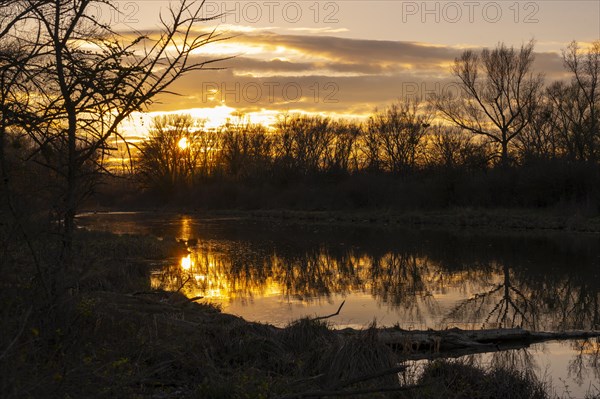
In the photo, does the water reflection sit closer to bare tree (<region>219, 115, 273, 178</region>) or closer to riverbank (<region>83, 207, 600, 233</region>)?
riverbank (<region>83, 207, 600, 233</region>)

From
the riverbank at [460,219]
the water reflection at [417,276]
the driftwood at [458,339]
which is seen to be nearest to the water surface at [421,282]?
the water reflection at [417,276]

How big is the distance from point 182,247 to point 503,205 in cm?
2276

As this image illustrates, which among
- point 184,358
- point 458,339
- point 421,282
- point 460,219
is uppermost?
point 184,358

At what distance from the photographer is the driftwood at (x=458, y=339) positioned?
10.7m

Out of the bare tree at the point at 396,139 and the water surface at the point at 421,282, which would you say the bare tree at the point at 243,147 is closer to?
the bare tree at the point at 396,139

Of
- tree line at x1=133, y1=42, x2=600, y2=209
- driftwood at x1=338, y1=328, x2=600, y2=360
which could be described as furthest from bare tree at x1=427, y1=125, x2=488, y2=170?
driftwood at x1=338, y1=328, x2=600, y2=360

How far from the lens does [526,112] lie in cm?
4847

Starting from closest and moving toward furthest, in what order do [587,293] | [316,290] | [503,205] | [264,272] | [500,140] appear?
[587,293], [316,290], [264,272], [503,205], [500,140]

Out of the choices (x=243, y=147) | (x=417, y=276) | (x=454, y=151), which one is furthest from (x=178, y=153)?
(x=417, y=276)

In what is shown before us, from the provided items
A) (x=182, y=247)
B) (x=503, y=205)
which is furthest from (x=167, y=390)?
(x=503, y=205)

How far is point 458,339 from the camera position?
11.3 meters

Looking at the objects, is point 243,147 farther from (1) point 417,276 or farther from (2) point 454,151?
(1) point 417,276

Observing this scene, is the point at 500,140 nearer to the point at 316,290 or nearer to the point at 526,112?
the point at 526,112

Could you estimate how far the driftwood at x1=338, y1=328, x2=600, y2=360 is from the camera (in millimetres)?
10672
